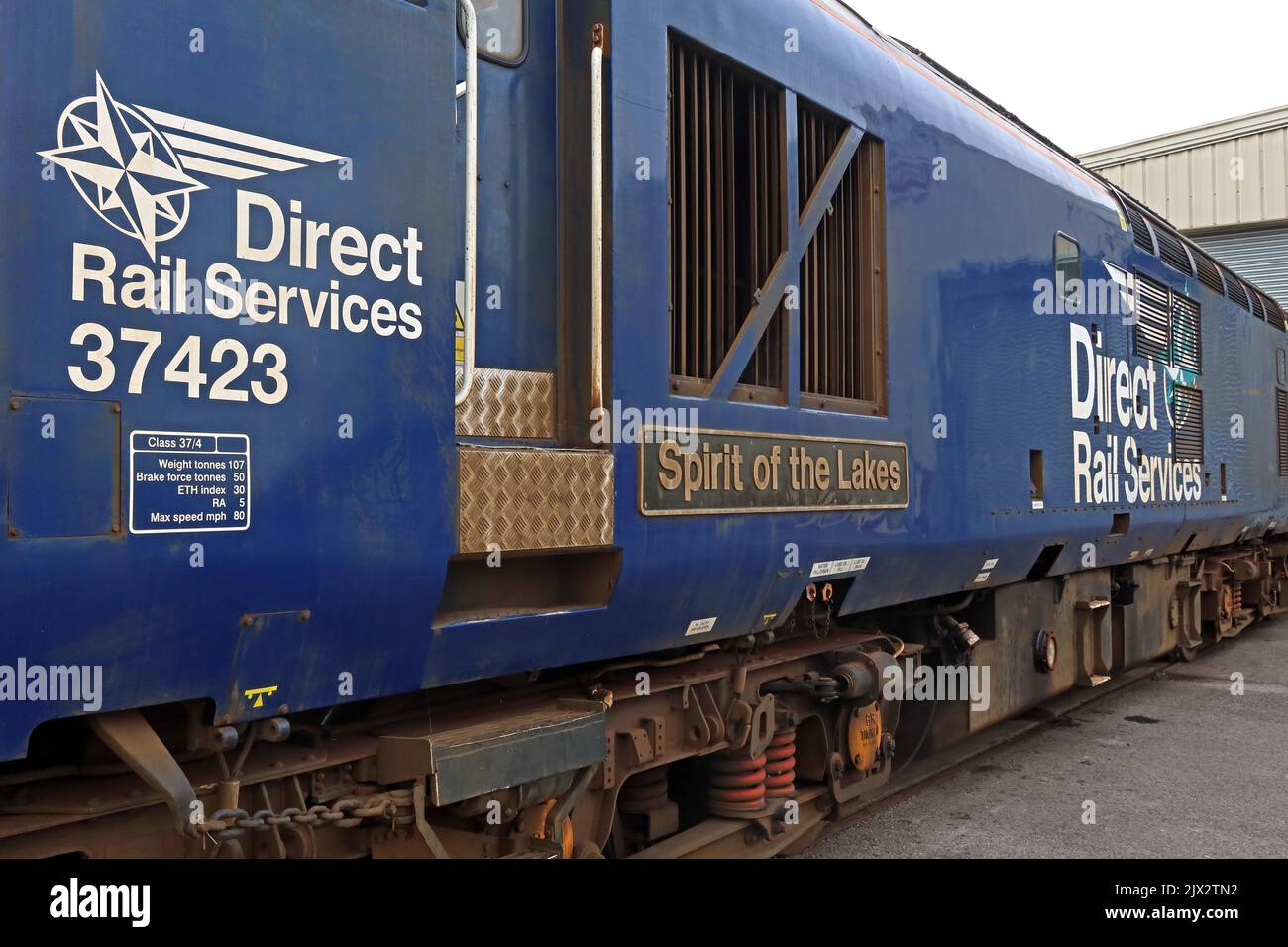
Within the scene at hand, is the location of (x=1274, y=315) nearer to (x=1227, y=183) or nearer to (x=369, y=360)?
(x=1227, y=183)

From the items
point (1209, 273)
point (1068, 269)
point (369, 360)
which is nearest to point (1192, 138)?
point (1209, 273)

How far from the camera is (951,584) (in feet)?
17.8

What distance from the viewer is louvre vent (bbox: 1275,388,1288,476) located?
1235 centimetres

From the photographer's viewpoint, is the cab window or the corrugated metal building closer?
the cab window

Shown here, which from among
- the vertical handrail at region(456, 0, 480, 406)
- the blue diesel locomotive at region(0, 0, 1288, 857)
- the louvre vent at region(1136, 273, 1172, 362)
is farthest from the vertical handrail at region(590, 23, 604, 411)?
the louvre vent at region(1136, 273, 1172, 362)

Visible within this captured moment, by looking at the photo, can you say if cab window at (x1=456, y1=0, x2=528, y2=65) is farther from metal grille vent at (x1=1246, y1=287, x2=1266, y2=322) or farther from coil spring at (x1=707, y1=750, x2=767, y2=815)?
metal grille vent at (x1=1246, y1=287, x2=1266, y2=322)

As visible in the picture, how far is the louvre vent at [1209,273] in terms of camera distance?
32.7 feet

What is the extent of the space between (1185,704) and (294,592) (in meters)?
8.10

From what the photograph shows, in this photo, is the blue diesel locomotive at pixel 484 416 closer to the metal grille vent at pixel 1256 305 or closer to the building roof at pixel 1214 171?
the metal grille vent at pixel 1256 305

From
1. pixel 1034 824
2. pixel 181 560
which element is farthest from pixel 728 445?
pixel 1034 824

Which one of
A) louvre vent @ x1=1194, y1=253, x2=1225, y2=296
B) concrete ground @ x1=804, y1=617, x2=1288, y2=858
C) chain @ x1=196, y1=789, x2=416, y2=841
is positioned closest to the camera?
chain @ x1=196, y1=789, x2=416, y2=841

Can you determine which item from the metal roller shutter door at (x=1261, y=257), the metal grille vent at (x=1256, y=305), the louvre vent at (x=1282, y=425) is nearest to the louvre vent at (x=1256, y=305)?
the metal grille vent at (x=1256, y=305)

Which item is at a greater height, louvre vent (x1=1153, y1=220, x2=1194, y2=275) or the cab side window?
louvre vent (x1=1153, y1=220, x2=1194, y2=275)

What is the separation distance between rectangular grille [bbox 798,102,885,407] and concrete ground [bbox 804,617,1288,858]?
2167mm
